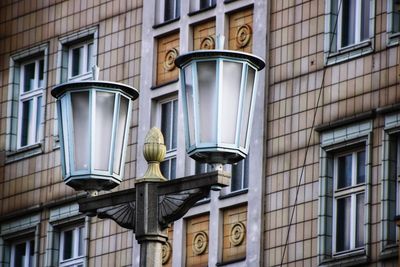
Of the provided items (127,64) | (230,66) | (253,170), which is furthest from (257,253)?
(230,66)

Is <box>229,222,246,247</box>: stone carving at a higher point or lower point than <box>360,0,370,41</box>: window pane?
lower

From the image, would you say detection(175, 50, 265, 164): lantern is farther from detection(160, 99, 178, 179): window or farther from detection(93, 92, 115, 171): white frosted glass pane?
detection(160, 99, 178, 179): window

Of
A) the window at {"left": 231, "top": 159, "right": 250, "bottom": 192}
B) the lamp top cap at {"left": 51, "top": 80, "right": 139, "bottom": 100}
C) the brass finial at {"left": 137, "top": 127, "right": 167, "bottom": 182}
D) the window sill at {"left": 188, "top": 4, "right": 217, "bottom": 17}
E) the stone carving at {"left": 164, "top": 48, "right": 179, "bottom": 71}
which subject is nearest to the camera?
the brass finial at {"left": 137, "top": 127, "right": 167, "bottom": 182}

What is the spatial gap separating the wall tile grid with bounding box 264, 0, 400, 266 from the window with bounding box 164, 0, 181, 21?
3.44 meters

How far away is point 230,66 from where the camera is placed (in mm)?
24562

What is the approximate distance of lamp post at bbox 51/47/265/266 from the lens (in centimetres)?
2409

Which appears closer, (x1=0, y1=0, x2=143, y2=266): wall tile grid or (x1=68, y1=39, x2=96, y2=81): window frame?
(x1=0, y1=0, x2=143, y2=266): wall tile grid

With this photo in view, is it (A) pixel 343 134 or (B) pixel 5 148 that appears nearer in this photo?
(A) pixel 343 134

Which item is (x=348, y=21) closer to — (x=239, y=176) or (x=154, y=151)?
(x=239, y=176)

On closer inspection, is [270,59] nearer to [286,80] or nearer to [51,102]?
[286,80]

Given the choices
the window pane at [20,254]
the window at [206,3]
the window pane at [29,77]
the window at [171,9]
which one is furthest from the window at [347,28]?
the window pane at [20,254]

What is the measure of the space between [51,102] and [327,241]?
11.2m

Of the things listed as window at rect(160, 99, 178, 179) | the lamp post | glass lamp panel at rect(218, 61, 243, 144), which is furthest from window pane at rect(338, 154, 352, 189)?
glass lamp panel at rect(218, 61, 243, 144)

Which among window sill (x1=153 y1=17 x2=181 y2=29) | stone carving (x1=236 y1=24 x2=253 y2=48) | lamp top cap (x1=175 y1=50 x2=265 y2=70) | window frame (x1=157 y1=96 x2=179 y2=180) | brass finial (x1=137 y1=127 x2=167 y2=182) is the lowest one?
brass finial (x1=137 y1=127 x2=167 y2=182)
